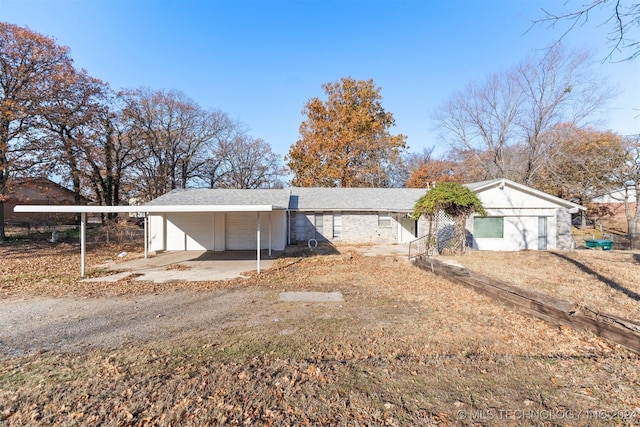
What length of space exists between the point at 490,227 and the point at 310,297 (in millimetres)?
12022

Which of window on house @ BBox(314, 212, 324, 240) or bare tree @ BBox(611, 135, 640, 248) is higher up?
bare tree @ BBox(611, 135, 640, 248)

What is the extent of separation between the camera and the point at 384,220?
17.8 metres

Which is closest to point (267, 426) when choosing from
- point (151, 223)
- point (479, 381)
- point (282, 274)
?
point (479, 381)

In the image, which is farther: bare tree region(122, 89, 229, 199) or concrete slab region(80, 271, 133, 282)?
bare tree region(122, 89, 229, 199)

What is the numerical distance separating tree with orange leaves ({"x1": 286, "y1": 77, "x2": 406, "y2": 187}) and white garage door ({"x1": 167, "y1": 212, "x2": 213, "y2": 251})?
12.4 metres

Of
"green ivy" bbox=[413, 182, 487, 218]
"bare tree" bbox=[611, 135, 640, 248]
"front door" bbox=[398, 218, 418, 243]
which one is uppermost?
"bare tree" bbox=[611, 135, 640, 248]

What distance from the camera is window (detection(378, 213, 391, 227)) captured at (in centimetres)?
1772

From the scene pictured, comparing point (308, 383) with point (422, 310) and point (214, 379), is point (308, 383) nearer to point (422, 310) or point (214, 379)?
point (214, 379)

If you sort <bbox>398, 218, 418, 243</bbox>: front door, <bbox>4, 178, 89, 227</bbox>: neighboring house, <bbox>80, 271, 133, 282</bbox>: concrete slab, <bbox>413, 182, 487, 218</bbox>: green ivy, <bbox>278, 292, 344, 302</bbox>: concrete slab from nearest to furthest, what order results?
<bbox>278, 292, 344, 302</bbox>: concrete slab, <bbox>80, 271, 133, 282</bbox>: concrete slab, <bbox>413, 182, 487, 218</bbox>: green ivy, <bbox>4, 178, 89, 227</bbox>: neighboring house, <bbox>398, 218, 418, 243</bbox>: front door

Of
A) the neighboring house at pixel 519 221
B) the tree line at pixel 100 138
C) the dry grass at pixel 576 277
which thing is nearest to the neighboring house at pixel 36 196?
the tree line at pixel 100 138

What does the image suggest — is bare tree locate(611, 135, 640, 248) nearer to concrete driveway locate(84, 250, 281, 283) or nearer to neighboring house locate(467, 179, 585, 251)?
neighboring house locate(467, 179, 585, 251)

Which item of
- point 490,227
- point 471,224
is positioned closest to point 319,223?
point 471,224

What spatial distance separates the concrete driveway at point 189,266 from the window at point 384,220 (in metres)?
7.26

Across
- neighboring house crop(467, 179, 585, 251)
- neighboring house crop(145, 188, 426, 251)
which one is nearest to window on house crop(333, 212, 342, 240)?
neighboring house crop(145, 188, 426, 251)
